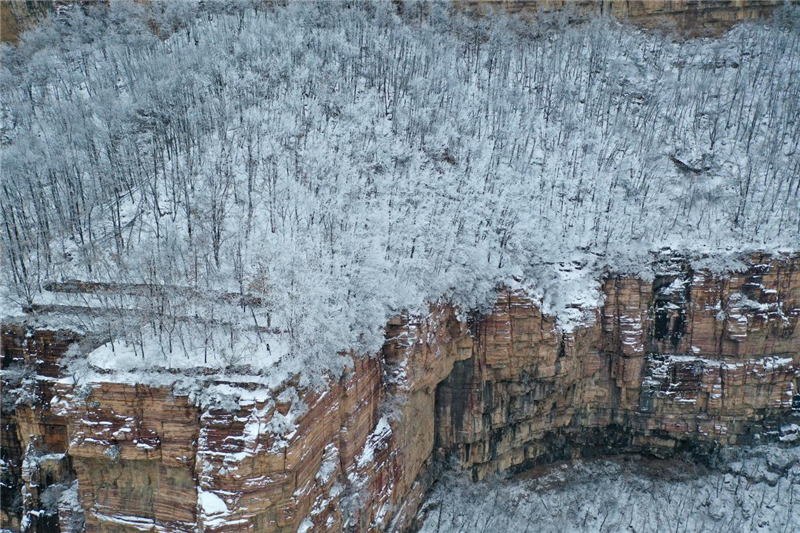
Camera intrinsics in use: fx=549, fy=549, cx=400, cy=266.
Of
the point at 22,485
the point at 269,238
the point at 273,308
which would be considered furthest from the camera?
the point at 269,238

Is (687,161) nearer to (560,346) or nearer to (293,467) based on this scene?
(560,346)

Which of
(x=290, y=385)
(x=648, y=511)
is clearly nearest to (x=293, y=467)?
(x=290, y=385)

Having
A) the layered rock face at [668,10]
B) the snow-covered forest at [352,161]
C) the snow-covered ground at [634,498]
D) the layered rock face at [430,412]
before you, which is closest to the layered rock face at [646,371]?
the layered rock face at [430,412]

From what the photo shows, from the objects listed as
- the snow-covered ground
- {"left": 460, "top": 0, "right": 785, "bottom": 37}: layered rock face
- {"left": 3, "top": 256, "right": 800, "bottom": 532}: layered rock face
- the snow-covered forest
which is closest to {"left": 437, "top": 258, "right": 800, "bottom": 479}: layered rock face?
{"left": 3, "top": 256, "right": 800, "bottom": 532}: layered rock face

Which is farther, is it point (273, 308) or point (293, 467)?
point (273, 308)

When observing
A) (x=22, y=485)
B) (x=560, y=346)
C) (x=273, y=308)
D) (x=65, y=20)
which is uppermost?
(x=65, y=20)

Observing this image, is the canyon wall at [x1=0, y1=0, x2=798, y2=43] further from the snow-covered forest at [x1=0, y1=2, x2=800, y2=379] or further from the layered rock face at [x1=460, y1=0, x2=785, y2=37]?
the snow-covered forest at [x1=0, y1=2, x2=800, y2=379]
